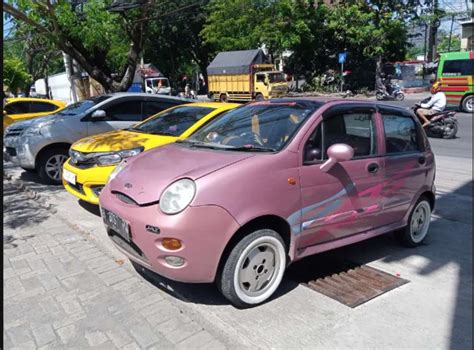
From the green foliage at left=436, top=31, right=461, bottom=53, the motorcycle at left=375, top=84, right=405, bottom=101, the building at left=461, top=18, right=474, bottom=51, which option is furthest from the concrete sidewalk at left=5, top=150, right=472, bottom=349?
the green foliage at left=436, top=31, right=461, bottom=53

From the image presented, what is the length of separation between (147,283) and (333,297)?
1625 millimetres

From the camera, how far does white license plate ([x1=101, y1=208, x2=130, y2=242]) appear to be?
3515mm

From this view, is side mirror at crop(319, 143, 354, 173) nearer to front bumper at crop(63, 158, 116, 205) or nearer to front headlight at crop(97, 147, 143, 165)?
front headlight at crop(97, 147, 143, 165)

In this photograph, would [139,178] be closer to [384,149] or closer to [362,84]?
[384,149]

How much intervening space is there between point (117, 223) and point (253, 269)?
1.17m

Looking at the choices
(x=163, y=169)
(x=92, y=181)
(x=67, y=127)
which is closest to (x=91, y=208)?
(x=92, y=181)

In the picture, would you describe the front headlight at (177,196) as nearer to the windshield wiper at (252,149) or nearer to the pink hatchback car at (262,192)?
the pink hatchback car at (262,192)

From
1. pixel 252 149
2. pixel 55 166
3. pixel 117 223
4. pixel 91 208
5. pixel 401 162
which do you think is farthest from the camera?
pixel 55 166

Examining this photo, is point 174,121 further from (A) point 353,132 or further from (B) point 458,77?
(B) point 458,77

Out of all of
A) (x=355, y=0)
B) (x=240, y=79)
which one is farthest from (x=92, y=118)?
(x=355, y=0)

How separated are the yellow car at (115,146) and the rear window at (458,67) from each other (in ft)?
48.6

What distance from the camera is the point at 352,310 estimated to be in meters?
3.54

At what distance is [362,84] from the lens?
117ft

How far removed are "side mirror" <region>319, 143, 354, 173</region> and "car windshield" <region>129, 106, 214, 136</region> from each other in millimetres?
2836
